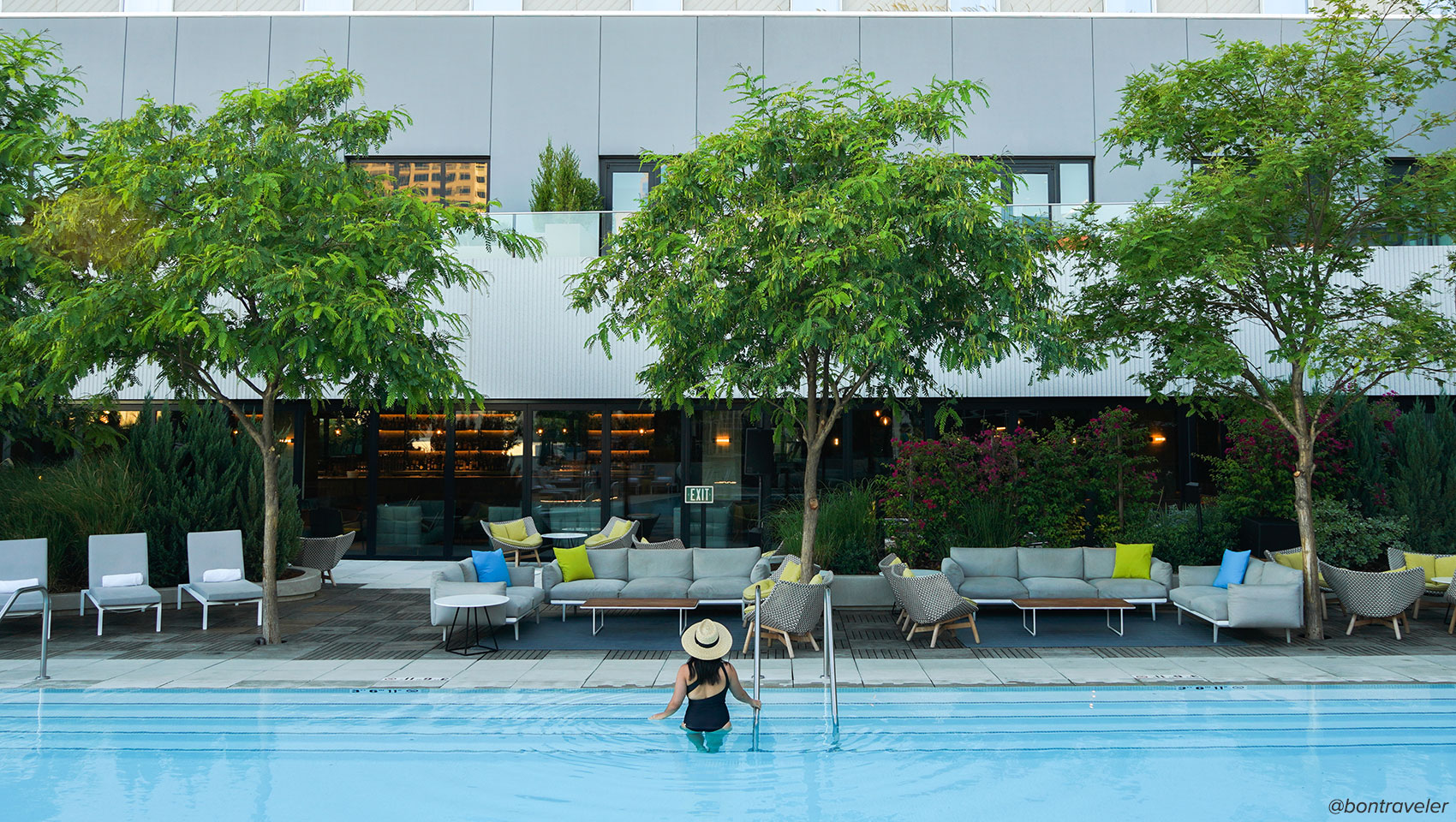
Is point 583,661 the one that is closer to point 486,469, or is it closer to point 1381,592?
point 486,469

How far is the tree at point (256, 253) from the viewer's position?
7168mm

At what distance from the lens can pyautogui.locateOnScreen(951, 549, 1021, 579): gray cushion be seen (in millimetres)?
9625

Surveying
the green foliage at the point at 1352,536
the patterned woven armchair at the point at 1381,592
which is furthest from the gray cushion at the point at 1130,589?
the green foliage at the point at 1352,536

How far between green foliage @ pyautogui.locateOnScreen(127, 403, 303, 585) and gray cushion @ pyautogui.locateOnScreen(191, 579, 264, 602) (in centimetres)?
148

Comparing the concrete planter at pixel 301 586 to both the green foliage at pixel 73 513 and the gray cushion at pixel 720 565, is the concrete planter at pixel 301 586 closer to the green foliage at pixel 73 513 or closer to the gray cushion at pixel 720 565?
the green foliage at pixel 73 513

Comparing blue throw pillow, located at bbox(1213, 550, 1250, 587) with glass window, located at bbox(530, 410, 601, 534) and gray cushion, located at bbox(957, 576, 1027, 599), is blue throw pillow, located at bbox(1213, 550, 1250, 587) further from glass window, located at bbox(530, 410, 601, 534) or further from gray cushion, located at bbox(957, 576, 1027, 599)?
glass window, located at bbox(530, 410, 601, 534)

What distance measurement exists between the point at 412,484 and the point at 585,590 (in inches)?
225

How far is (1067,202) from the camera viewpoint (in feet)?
45.6

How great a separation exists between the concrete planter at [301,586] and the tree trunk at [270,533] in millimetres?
2371

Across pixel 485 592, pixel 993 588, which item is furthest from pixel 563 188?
pixel 993 588

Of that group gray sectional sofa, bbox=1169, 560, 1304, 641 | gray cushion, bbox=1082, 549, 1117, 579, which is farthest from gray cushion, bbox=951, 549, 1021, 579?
gray sectional sofa, bbox=1169, 560, 1304, 641

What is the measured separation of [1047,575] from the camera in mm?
9586

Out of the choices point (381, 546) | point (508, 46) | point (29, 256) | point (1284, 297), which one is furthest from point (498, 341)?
point (1284, 297)

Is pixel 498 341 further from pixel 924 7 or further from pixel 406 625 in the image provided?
pixel 924 7
